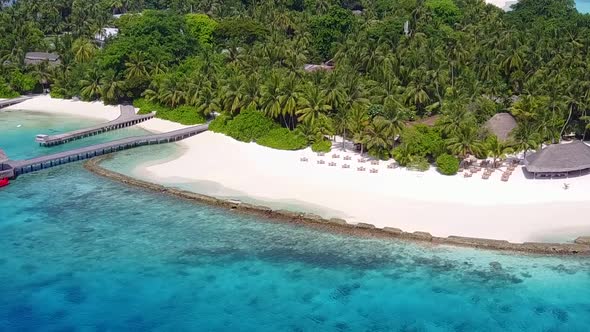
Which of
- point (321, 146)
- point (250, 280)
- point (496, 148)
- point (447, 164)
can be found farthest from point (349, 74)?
point (250, 280)

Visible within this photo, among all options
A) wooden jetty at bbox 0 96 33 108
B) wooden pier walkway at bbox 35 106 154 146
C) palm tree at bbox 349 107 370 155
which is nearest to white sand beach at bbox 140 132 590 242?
palm tree at bbox 349 107 370 155

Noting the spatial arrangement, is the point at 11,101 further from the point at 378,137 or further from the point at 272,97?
the point at 378,137

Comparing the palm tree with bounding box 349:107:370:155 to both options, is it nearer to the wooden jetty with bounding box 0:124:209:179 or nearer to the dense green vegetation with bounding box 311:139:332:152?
the dense green vegetation with bounding box 311:139:332:152

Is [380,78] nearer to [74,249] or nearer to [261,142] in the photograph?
[261,142]

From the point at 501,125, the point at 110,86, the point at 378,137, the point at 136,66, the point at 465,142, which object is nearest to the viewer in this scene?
the point at 465,142

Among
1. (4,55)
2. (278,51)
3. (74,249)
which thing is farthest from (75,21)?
(74,249)

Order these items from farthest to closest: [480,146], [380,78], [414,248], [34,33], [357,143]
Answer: [34,33], [380,78], [357,143], [480,146], [414,248]

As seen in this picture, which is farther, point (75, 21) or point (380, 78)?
point (75, 21)
